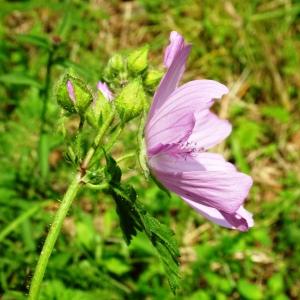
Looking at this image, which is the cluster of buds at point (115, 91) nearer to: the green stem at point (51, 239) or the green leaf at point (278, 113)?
the green stem at point (51, 239)

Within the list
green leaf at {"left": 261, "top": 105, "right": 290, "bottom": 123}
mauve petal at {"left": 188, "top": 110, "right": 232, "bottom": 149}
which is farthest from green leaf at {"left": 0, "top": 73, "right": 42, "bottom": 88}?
green leaf at {"left": 261, "top": 105, "right": 290, "bottom": 123}

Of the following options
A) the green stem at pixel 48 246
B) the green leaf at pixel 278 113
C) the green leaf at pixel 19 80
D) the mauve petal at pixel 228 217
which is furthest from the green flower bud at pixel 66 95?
the green leaf at pixel 278 113

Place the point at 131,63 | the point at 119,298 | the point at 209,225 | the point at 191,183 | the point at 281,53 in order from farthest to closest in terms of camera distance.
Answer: the point at 281,53 → the point at 209,225 → the point at 119,298 → the point at 131,63 → the point at 191,183

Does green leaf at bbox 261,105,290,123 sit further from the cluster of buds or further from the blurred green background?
the cluster of buds

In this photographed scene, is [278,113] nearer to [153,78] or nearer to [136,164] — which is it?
[153,78]

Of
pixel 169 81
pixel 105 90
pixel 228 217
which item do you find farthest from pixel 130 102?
pixel 228 217

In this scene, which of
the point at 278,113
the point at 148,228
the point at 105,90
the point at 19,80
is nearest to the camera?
the point at 148,228

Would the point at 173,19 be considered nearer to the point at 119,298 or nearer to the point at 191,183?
the point at 119,298

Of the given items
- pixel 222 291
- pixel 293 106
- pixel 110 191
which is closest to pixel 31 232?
pixel 222 291
